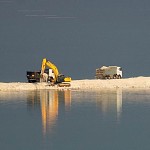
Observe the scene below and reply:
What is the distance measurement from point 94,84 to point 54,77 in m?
5.55

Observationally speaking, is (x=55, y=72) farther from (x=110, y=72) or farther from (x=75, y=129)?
(x=75, y=129)

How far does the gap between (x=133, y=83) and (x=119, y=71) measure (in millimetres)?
3465

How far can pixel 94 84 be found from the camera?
5897 centimetres

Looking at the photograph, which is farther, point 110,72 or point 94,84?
point 110,72

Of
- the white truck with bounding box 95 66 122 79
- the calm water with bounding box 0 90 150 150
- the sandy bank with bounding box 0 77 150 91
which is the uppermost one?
the white truck with bounding box 95 66 122 79

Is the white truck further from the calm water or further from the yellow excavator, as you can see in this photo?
the calm water

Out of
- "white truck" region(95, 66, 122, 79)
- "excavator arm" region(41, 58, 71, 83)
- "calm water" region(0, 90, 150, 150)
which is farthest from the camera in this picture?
"white truck" region(95, 66, 122, 79)

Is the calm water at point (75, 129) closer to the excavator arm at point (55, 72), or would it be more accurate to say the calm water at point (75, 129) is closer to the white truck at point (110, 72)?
the excavator arm at point (55, 72)

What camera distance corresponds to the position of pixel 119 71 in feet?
213

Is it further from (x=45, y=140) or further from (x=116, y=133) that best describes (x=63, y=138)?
(x=116, y=133)

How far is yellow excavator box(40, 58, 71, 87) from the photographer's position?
56.6 meters

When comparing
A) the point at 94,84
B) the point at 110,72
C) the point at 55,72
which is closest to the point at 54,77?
the point at 55,72

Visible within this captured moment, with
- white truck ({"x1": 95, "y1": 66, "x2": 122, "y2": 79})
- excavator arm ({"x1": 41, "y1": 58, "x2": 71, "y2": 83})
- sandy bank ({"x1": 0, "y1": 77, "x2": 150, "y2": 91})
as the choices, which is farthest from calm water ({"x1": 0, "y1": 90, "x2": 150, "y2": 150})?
white truck ({"x1": 95, "y1": 66, "x2": 122, "y2": 79})

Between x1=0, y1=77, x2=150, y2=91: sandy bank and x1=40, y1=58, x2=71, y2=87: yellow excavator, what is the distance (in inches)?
43.9
